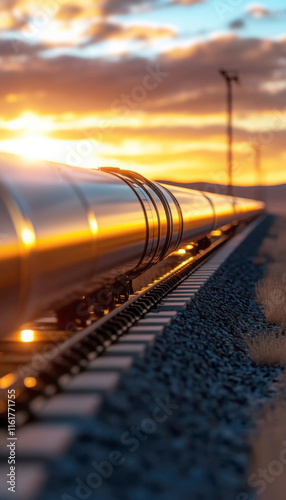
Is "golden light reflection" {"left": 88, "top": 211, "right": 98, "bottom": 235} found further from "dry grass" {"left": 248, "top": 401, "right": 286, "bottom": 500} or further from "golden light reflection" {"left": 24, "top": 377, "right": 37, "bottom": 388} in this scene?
"dry grass" {"left": 248, "top": 401, "right": 286, "bottom": 500}

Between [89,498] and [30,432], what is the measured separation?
1003 mm

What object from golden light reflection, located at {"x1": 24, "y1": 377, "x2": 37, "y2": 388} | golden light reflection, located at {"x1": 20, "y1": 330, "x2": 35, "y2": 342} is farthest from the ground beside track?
golden light reflection, located at {"x1": 20, "y1": 330, "x2": 35, "y2": 342}

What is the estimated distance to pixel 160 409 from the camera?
5.94 meters

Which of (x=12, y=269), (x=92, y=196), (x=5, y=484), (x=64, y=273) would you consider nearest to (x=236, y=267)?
(x=92, y=196)

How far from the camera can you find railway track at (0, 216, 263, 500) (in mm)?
4828

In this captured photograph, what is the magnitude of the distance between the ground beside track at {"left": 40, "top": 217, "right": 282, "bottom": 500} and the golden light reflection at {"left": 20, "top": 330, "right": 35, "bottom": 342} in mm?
1882

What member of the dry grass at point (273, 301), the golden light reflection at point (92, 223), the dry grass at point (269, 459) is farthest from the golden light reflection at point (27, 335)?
the dry grass at point (273, 301)

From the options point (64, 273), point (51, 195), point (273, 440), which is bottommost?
point (273, 440)

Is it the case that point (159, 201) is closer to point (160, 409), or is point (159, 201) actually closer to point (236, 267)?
point (236, 267)

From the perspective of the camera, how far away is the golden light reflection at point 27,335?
9.02m

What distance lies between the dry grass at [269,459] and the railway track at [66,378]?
1395 millimetres

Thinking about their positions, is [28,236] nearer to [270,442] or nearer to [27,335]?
[270,442]

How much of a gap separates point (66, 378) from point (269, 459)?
220cm

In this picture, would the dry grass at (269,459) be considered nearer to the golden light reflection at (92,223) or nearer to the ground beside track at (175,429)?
the ground beside track at (175,429)
